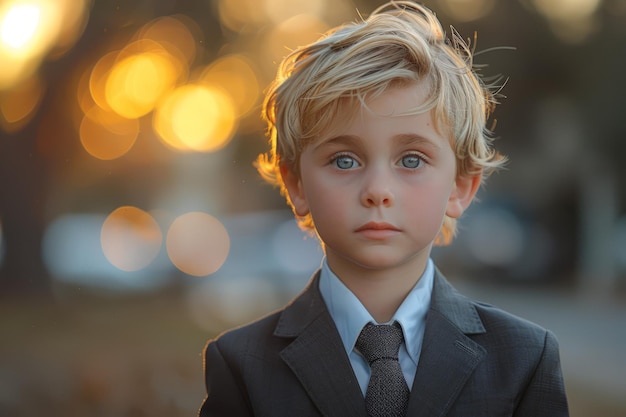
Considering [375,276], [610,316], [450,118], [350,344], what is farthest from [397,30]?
[610,316]

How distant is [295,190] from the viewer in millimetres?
2615

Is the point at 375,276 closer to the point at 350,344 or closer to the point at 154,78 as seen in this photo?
the point at 350,344

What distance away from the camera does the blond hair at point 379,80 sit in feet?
7.72

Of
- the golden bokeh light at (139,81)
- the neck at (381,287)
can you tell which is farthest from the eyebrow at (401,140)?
the golden bokeh light at (139,81)

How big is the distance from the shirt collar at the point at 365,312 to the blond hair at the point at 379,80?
0.35m

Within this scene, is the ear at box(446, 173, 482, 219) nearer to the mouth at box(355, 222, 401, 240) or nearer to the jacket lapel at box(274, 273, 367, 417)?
the mouth at box(355, 222, 401, 240)

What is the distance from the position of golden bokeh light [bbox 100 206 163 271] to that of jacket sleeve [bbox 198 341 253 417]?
1759 cm

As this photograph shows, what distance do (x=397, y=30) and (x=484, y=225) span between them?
1703 cm

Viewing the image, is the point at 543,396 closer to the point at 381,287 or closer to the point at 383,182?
the point at 381,287

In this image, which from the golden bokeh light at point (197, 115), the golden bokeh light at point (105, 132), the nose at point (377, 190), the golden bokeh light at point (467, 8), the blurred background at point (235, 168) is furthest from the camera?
the golden bokeh light at point (197, 115)

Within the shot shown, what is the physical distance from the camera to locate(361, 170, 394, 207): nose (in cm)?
226

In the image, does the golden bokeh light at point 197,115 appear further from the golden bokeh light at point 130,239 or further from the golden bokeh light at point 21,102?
the golden bokeh light at point 130,239

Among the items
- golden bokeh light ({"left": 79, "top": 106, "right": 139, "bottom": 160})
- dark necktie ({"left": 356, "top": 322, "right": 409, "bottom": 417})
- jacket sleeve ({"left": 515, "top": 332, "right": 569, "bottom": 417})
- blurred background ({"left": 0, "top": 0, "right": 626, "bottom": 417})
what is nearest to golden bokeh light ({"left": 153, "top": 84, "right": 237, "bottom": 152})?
blurred background ({"left": 0, "top": 0, "right": 626, "bottom": 417})

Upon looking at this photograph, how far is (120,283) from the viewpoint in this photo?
18312mm
